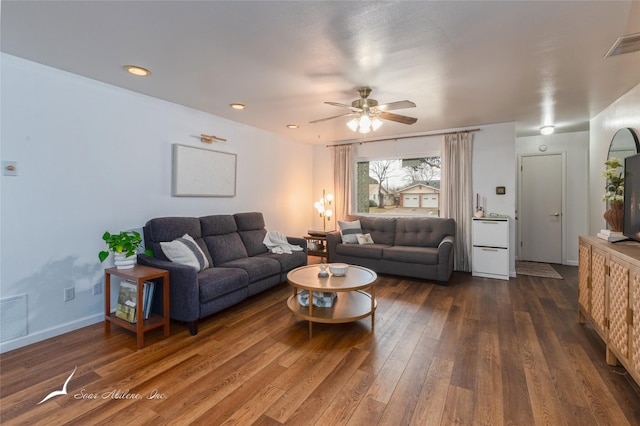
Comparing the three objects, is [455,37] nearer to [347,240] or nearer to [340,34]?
[340,34]

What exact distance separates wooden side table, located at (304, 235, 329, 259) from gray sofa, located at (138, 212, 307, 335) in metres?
0.95

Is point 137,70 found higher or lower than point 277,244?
higher

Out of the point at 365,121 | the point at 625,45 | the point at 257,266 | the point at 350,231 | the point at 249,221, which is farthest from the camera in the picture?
the point at 350,231

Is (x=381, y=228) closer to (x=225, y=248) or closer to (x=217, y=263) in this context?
(x=225, y=248)

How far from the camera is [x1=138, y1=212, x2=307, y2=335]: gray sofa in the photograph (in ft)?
9.00

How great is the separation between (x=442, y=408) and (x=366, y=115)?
2.53 m

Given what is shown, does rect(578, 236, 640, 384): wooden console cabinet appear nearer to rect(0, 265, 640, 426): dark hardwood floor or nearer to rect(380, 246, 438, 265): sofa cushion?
rect(0, 265, 640, 426): dark hardwood floor

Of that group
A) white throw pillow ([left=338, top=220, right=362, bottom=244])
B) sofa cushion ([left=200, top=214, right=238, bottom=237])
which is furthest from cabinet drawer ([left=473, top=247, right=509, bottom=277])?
Result: sofa cushion ([left=200, top=214, right=238, bottom=237])

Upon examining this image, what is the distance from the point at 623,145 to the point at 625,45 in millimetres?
1581

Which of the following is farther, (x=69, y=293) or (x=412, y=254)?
(x=412, y=254)

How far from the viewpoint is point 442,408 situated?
1.79 m

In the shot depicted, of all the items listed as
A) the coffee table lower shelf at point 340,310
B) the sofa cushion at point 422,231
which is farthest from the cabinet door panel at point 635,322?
the sofa cushion at point 422,231

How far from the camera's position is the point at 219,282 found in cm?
294

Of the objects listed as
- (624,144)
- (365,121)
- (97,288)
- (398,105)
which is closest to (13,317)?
(97,288)
